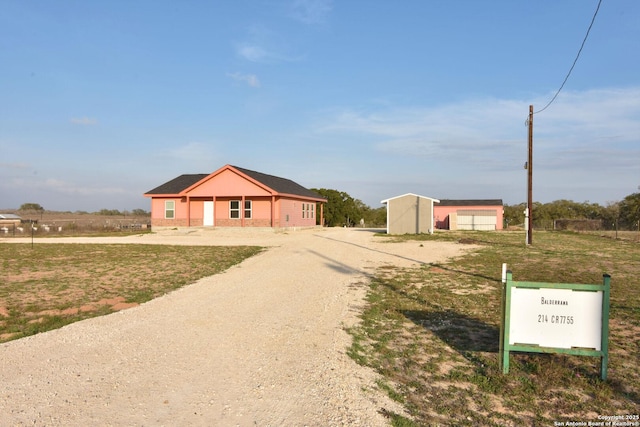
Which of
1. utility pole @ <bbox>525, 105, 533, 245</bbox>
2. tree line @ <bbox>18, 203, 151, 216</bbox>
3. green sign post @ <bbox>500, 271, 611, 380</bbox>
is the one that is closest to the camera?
green sign post @ <bbox>500, 271, 611, 380</bbox>

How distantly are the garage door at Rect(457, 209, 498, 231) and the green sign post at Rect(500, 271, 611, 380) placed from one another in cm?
4062

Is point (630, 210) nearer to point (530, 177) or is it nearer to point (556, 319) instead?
point (530, 177)

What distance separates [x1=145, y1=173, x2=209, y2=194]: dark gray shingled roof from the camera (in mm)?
35641

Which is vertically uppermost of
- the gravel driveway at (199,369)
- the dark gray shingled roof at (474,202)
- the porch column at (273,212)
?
the dark gray shingled roof at (474,202)

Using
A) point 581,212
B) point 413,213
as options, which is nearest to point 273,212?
point 413,213

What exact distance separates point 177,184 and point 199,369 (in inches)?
1367

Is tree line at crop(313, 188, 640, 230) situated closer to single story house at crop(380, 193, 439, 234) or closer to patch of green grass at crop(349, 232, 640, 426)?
single story house at crop(380, 193, 439, 234)

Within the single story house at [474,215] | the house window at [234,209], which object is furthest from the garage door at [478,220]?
the house window at [234,209]

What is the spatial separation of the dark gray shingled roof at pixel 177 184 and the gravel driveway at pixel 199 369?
28261 millimetres

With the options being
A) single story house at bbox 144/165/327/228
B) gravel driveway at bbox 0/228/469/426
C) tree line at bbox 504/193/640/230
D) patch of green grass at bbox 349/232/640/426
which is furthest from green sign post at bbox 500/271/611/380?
tree line at bbox 504/193/640/230

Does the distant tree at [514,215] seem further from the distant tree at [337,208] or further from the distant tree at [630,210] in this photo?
the distant tree at [337,208]

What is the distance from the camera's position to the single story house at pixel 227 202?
32.8m

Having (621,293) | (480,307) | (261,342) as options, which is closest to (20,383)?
(261,342)

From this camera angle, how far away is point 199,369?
16.2 feet
